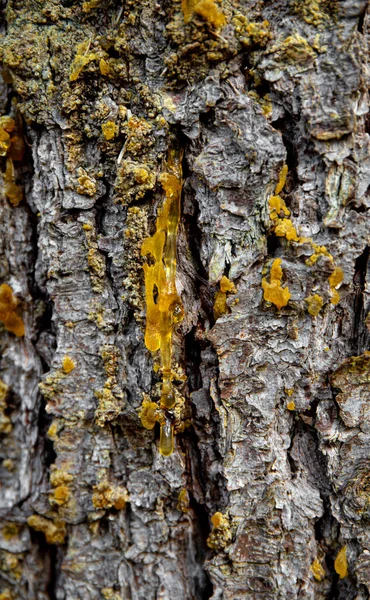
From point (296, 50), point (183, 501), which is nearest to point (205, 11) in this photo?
point (296, 50)

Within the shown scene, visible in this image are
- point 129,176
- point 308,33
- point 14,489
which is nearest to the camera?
point 308,33

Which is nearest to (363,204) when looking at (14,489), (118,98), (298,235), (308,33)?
(298,235)

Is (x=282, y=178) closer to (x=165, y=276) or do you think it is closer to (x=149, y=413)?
(x=165, y=276)

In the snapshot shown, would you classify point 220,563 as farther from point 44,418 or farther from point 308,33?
point 308,33

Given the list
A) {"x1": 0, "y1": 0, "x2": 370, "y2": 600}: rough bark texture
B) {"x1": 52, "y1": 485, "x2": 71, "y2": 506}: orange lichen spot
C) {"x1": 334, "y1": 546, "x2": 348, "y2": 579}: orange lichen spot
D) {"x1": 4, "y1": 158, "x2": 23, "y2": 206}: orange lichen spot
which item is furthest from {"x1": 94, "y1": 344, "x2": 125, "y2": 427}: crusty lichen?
{"x1": 334, "y1": 546, "x2": 348, "y2": 579}: orange lichen spot

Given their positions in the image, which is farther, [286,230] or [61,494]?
[61,494]

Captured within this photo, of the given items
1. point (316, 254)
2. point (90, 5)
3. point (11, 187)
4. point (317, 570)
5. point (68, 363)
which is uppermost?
point (90, 5)
